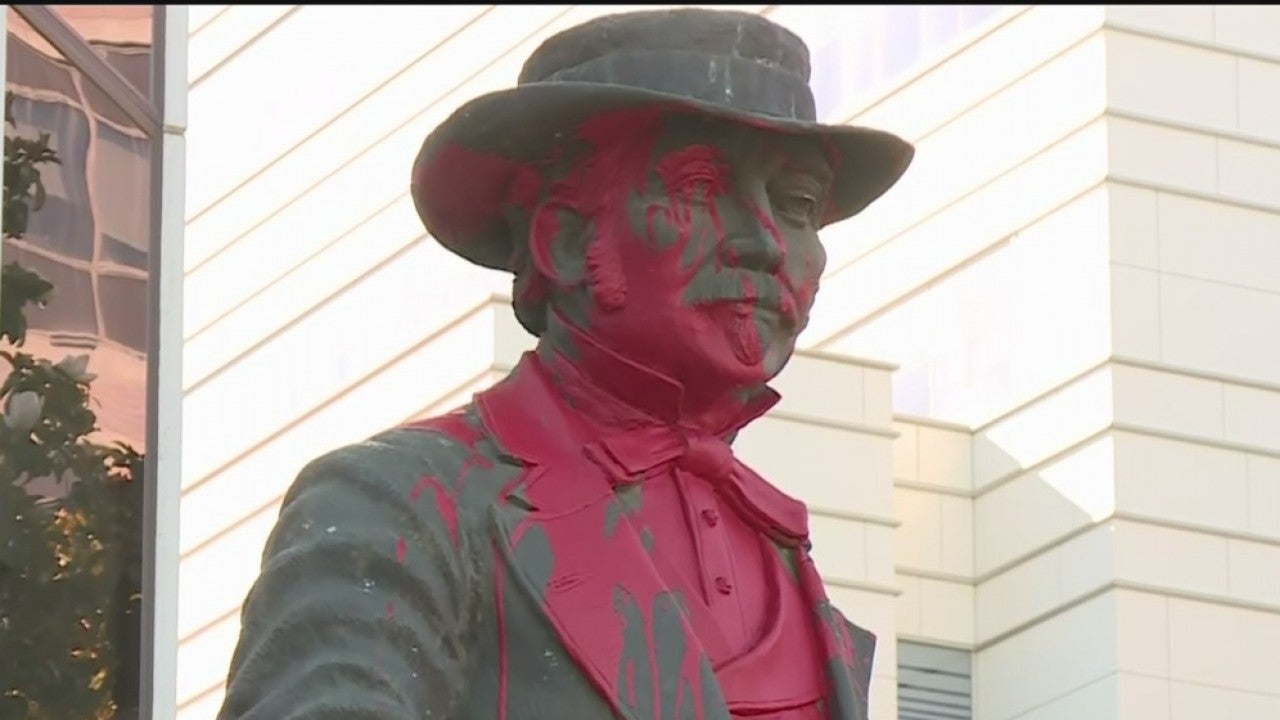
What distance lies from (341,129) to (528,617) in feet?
122

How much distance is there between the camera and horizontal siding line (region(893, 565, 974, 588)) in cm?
3869

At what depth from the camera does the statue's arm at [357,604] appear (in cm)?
962

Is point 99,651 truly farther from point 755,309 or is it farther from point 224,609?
point 224,609

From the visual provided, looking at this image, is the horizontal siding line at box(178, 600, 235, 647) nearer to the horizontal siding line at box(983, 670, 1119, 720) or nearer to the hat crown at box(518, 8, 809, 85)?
the horizontal siding line at box(983, 670, 1119, 720)

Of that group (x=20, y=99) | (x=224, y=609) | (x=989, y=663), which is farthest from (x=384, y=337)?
(x=20, y=99)

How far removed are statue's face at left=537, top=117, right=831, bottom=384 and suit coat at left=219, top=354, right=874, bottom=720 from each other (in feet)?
0.94

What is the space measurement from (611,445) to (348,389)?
2742 cm

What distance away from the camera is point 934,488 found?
3872 centimetres

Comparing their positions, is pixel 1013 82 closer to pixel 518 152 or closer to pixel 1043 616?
pixel 1043 616

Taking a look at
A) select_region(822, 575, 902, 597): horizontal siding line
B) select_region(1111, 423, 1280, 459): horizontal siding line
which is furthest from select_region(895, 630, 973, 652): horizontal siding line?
select_region(1111, 423, 1280, 459): horizontal siding line

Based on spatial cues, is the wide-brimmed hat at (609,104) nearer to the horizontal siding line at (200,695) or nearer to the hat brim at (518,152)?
the hat brim at (518,152)

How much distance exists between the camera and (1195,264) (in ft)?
122

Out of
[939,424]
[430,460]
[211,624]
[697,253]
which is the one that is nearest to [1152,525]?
[939,424]

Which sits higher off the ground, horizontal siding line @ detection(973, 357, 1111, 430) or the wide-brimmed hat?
horizontal siding line @ detection(973, 357, 1111, 430)
